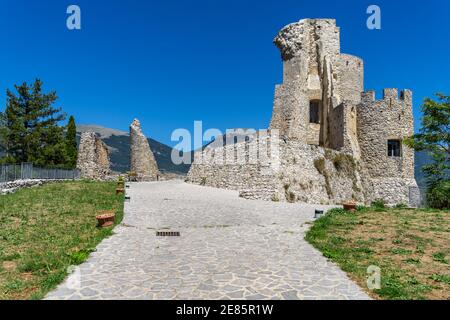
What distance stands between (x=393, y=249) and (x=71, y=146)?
1751 inches

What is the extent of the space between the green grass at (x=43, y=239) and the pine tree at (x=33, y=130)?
85.7 feet

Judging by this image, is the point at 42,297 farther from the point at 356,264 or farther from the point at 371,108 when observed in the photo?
the point at 371,108

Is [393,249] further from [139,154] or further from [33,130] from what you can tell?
[33,130]

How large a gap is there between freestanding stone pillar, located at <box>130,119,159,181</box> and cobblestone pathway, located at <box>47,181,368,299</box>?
2746cm

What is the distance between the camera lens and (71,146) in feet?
148

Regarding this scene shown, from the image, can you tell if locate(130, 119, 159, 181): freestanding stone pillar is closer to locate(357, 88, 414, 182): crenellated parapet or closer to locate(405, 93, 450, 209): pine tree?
locate(357, 88, 414, 182): crenellated parapet

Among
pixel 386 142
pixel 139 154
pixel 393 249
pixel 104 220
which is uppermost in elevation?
pixel 386 142

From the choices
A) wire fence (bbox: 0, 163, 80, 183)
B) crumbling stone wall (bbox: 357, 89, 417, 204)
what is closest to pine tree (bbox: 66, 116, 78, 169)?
wire fence (bbox: 0, 163, 80, 183)

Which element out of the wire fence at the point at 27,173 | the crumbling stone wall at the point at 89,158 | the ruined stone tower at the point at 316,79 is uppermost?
the ruined stone tower at the point at 316,79

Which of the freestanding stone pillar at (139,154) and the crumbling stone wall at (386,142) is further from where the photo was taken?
the freestanding stone pillar at (139,154)

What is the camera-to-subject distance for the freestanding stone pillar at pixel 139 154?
39347mm

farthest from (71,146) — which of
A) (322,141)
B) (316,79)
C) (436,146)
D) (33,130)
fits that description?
(436,146)

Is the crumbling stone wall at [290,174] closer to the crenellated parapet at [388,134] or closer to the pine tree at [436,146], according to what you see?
the crenellated parapet at [388,134]

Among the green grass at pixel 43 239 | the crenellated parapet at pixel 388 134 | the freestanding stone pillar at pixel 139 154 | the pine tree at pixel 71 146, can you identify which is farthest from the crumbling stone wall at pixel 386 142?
the pine tree at pixel 71 146
